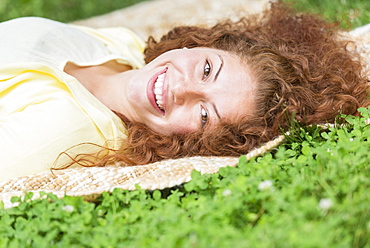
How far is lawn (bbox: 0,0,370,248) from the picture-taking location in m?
1.58

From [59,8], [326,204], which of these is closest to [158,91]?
[326,204]

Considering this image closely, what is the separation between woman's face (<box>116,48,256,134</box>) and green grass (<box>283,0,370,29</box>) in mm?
1837

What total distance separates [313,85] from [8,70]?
1959 millimetres

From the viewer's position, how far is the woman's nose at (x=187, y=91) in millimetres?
2873

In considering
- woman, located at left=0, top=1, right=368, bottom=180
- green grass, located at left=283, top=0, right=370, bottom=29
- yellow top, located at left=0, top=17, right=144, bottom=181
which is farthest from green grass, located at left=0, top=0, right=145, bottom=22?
green grass, located at left=283, top=0, right=370, bottom=29

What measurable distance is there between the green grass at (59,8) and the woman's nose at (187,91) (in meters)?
3.32

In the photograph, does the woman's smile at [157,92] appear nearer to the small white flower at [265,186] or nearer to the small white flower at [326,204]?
the small white flower at [265,186]

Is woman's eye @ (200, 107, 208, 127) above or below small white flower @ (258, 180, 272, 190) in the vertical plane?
below

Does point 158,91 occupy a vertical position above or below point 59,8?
below

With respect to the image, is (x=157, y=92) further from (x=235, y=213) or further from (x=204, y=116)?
(x=235, y=213)

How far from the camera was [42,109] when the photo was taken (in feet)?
9.07

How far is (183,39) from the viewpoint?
3.80 m

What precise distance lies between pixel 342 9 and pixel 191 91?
8.76 ft

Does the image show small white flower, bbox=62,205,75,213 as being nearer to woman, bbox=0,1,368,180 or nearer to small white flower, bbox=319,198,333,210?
woman, bbox=0,1,368,180
